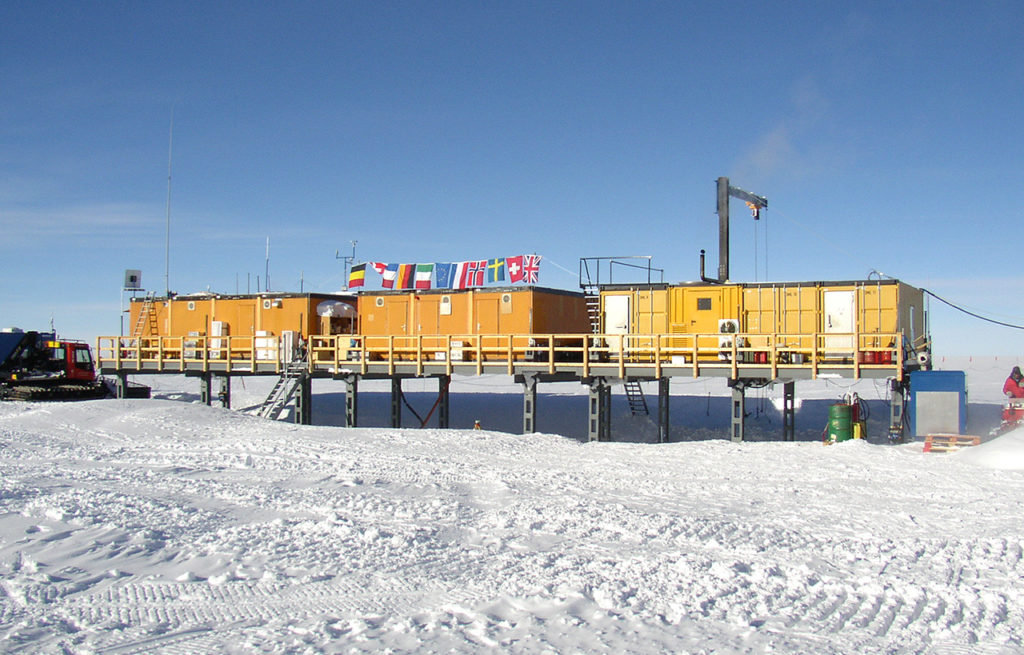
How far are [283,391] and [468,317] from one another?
6220mm

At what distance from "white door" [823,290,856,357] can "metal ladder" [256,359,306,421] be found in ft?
51.7

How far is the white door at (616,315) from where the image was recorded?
24609 millimetres

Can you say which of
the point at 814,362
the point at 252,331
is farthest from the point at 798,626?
the point at 252,331

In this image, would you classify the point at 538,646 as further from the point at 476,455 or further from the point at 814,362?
the point at 814,362

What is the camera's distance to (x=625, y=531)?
9078 mm

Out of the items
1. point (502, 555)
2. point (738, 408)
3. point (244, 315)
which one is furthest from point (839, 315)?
point (244, 315)

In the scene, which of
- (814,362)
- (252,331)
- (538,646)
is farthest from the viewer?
(252,331)

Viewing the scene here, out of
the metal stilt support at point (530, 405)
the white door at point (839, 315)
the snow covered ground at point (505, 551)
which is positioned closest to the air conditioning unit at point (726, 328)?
the white door at point (839, 315)

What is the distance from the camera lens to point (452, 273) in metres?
31.1

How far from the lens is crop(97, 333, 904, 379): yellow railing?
20.1m

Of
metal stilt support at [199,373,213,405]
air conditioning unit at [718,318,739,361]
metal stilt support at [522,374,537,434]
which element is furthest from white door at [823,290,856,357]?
metal stilt support at [199,373,213,405]

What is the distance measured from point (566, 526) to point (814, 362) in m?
12.0

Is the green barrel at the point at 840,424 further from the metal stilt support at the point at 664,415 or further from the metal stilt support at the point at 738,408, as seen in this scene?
the metal stilt support at the point at 664,415

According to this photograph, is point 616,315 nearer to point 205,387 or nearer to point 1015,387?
point 1015,387
